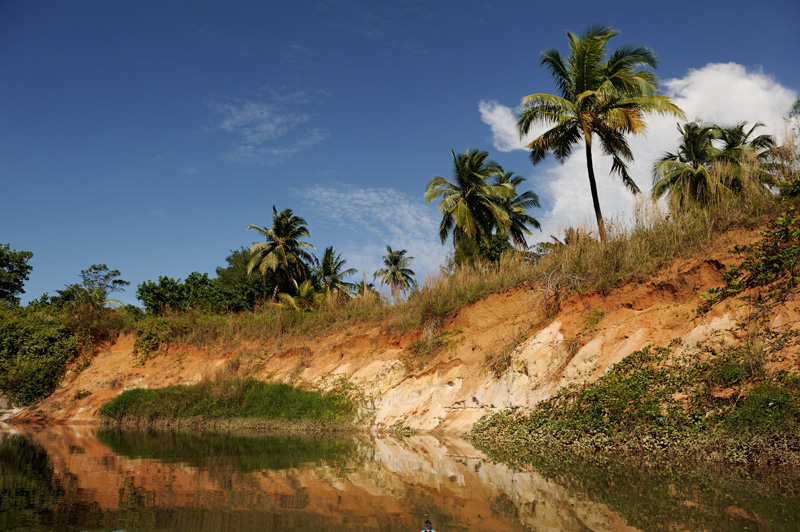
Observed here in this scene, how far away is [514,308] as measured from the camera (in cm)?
1791

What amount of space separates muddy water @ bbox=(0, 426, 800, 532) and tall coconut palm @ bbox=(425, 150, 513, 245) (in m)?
24.5

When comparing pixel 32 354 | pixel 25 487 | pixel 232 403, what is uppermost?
pixel 32 354

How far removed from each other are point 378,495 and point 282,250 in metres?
37.9

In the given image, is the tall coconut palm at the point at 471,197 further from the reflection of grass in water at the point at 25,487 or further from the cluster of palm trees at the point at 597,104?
the reflection of grass in water at the point at 25,487

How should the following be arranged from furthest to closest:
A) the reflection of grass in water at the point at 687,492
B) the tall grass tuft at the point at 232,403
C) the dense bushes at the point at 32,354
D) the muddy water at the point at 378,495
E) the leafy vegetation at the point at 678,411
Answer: the dense bushes at the point at 32,354
the tall grass tuft at the point at 232,403
the leafy vegetation at the point at 678,411
the muddy water at the point at 378,495
the reflection of grass in water at the point at 687,492

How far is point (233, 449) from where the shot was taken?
1335 cm

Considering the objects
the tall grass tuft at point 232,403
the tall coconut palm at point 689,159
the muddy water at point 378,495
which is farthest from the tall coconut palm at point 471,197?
the muddy water at point 378,495

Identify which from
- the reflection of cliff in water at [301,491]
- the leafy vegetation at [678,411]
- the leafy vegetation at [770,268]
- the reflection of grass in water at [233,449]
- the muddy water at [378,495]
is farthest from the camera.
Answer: the leafy vegetation at [770,268]

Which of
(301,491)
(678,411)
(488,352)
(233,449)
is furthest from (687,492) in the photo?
(233,449)

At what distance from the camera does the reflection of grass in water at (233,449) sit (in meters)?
10.8

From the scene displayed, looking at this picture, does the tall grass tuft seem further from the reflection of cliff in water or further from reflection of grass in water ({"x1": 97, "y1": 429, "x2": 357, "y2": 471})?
the reflection of cliff in water

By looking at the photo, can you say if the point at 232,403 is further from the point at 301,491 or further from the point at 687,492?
the point at 687,492

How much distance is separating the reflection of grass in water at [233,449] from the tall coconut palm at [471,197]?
69.8ft

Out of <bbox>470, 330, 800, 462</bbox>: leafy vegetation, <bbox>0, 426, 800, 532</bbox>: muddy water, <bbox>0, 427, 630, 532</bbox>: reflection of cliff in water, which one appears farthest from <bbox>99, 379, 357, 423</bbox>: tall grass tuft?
<bbox>470, 330, 800, 462</bbox>: leafy vegetation
